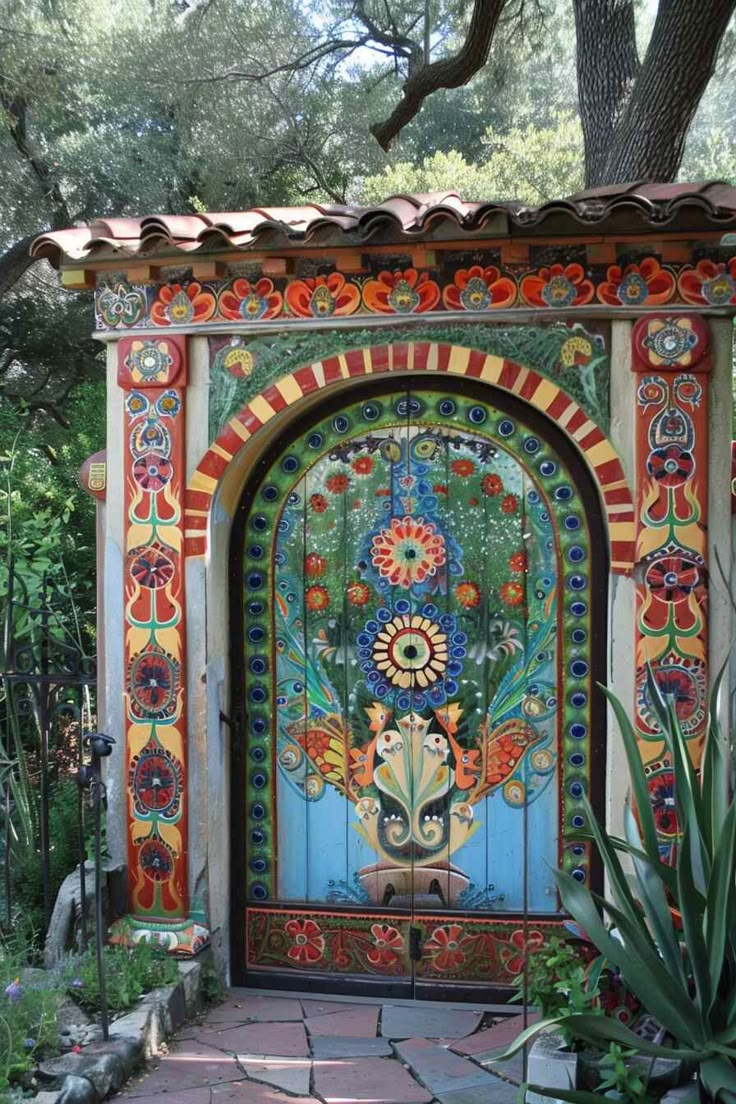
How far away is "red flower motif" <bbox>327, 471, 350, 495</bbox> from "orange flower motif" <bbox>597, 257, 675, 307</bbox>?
1.25 meters

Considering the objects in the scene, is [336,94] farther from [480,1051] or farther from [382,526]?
[480,1051]

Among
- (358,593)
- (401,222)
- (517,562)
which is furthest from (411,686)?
(401,222)

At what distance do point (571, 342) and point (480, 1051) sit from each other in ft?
8.65

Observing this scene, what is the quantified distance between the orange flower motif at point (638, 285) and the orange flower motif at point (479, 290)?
0.35m

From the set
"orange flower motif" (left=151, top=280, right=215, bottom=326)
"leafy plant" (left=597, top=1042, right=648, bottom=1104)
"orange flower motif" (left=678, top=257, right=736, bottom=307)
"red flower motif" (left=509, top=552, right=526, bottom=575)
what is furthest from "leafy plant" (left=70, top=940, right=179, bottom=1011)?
"orange flower motif" (left=678, top=257, right=736, bottom=307)

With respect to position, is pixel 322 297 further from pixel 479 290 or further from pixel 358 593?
pixel 358 593

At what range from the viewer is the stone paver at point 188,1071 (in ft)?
12.4

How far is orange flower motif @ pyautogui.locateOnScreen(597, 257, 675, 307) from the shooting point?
14.0ft

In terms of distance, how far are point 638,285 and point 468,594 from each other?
4.47 ft

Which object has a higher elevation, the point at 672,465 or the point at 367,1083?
the point at 672,465

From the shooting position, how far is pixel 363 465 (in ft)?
15.5

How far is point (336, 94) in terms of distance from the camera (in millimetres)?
11961

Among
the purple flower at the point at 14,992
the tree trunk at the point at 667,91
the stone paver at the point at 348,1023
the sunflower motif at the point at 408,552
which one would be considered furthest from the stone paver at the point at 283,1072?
the tree trunk at the point at 667,91

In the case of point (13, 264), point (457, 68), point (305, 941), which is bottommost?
point (305, 941)
